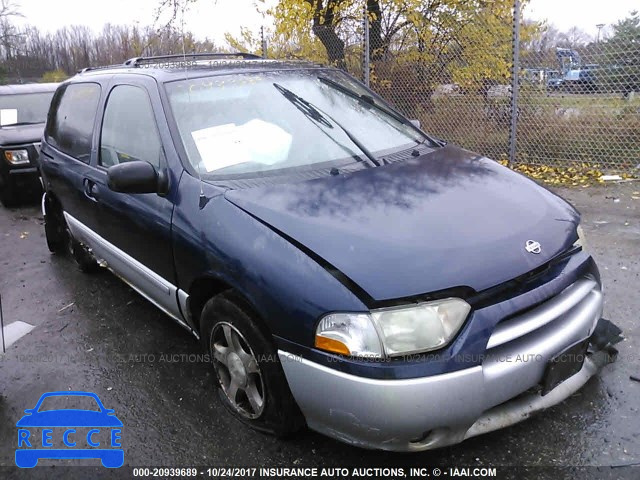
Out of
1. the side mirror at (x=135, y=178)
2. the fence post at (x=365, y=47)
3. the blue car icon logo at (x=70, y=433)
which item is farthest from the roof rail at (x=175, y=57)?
the fence post at (x=365, y=47)

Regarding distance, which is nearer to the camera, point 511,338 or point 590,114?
point 511,338

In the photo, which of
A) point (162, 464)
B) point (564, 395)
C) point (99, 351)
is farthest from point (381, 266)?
point (99, 351)

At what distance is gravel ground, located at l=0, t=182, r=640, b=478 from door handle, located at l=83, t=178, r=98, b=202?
0.91 metres

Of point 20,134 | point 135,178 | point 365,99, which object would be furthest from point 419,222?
point 20,134

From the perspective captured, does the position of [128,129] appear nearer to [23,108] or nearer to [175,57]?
[175,57]

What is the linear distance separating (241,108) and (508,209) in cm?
162

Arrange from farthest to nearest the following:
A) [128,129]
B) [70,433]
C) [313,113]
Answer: [128,129] < [313,113] < [70,433]

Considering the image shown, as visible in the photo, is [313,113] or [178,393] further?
[313,113]

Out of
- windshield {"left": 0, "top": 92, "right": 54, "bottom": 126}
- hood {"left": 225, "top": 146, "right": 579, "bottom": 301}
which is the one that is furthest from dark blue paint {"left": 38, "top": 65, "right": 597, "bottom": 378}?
windshield {"left": 0, "top": 92, "right": 54, "bottom": 126}

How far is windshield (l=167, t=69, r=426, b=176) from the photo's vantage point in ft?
9.29

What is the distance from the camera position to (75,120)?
13.7ft

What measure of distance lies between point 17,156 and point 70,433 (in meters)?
5.70

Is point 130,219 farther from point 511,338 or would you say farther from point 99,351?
point 511,338

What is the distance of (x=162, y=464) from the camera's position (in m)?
2.40
